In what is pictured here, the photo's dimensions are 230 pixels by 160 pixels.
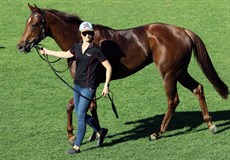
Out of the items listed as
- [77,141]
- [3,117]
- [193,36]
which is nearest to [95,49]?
[77,141]

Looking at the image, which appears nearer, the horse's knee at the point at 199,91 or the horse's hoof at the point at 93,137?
the horse's hoof at the point at 93,137

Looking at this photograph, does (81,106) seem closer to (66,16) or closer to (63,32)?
(63,32)

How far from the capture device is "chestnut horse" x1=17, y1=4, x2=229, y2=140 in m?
9.42

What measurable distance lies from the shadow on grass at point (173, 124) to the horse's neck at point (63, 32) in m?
1.57

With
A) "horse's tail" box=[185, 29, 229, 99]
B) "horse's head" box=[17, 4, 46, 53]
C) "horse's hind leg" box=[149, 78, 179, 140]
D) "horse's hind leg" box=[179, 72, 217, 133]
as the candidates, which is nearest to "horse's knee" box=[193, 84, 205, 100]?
"horse's hind leg" box=[179, 72, 217, 133]

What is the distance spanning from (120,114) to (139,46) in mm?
1503

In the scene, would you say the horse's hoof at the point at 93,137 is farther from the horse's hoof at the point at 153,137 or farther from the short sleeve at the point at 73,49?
the short sleeve at the point at 73,49

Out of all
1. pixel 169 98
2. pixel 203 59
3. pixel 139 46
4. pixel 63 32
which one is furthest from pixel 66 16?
pixel 203 59

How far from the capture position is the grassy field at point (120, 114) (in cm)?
886

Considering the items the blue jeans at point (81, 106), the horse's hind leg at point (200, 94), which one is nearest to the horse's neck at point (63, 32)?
the blue jeans at point (81, 106)

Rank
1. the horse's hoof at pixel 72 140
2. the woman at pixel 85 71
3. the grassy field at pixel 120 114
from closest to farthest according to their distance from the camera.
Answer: the woman at pixel 85 71, the grassy field at pixel 120 114, the horse's hoof at pixel 72 140

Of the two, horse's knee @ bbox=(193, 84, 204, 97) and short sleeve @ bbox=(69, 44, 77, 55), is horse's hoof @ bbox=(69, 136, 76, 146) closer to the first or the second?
short sleeve @ bbox=(69, 44, 77, 55)

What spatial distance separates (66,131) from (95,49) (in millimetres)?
1838

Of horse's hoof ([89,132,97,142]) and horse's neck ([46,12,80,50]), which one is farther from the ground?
horse's neck ([46,12,80,50])
